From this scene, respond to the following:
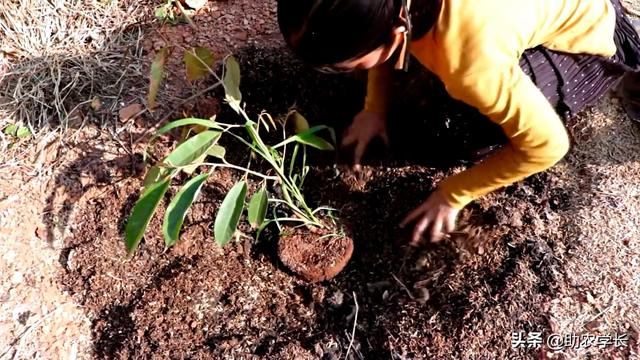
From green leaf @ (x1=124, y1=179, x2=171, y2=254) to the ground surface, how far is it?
1.37 ft

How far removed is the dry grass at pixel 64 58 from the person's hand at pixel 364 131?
1.87 ft

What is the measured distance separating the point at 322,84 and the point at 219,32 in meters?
0.31

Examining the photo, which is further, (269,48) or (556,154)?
(269,48)

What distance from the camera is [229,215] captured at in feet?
3.33

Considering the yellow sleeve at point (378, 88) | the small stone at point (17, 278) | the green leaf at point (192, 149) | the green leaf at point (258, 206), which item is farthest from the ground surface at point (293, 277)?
the green leaf at point (192, 149)

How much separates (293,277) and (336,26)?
0.76 m

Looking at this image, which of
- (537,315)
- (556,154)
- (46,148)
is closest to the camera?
(556,154)

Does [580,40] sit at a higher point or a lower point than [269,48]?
higher

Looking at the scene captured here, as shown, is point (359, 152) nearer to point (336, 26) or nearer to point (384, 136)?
point (384, 136)

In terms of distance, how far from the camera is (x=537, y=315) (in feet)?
4.03

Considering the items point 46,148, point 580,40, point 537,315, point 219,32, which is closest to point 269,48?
point 219,32

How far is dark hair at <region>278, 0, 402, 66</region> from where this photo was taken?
75 centimetres

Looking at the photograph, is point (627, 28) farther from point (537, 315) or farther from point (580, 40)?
point (537, 315)

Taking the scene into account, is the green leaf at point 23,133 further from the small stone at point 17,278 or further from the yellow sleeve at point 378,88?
the yellow sleeve at point 378,88
